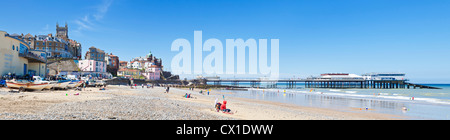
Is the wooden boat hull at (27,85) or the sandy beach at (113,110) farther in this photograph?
the wooden boat hull at (27,85)

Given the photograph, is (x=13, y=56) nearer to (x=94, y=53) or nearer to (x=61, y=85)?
(x=61, y=85)

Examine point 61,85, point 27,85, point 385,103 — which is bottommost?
point 385,103

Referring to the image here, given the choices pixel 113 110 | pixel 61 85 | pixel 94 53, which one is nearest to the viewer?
pixel 113 110

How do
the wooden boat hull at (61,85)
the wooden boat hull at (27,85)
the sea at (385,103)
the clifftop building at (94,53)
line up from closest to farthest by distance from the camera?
the sea at (385,103), the wooden boat hull at (27,85), the wooden boat hull at (61,85), the clifftop building at (94,53)

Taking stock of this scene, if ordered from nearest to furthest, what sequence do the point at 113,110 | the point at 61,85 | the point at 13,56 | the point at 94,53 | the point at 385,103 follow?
1. the point at 113,110
2. the point at 61,85
3. the point at 385,103
4. the point at 13,56
5. the point at 94,53

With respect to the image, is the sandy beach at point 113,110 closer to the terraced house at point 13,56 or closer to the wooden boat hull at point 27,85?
the wooden boat hull at point 27,85

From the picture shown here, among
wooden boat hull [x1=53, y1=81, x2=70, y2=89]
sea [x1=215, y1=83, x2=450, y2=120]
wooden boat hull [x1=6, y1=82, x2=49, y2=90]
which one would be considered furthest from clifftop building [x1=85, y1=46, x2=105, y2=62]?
wooden boat hull [x1=6, y1=82, x2=49, y2=90]

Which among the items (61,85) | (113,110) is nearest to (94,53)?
(61,85)

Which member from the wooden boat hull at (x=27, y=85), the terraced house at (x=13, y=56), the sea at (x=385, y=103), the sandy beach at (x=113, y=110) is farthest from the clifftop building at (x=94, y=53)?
the sandy beach at (x=113, y=110)
